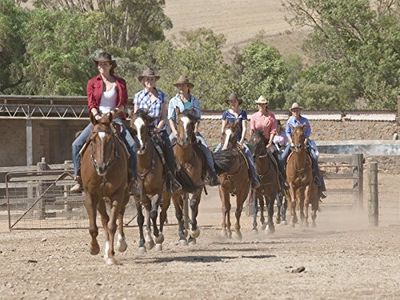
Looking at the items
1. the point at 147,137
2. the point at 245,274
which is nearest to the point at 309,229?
the point at 147,137

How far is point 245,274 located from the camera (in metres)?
13.9

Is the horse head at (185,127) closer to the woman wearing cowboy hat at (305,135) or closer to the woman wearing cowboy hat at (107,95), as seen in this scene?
the woman wearing cowboy hat at (107,95)

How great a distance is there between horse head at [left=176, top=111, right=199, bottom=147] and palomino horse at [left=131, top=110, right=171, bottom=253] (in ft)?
2.76

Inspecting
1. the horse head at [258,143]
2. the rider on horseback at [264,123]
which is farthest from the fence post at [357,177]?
the horse head at [258,143]

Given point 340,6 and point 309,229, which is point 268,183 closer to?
point 309,229

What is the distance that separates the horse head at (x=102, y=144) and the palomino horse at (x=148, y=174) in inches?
59.9

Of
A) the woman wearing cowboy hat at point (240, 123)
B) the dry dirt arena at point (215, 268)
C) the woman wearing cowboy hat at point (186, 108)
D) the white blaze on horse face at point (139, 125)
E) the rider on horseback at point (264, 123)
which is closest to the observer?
the dry dirt arena at point (215, 268)

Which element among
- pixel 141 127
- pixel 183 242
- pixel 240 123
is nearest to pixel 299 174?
pixel 240 123

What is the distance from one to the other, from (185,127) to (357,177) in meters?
11.6

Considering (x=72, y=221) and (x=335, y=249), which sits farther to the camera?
(x=72, y=221)

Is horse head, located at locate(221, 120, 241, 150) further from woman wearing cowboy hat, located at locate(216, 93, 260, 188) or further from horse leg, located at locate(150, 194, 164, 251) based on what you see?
horse leg, located at locate(150, 194, 164, 251)

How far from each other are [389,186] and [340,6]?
2256 centimetres

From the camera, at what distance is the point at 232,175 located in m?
21.5

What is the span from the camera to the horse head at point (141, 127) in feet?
56.5
